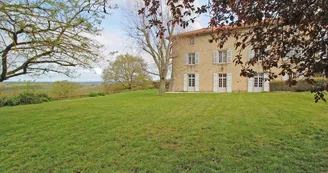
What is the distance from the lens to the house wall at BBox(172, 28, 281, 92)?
57.7 ft

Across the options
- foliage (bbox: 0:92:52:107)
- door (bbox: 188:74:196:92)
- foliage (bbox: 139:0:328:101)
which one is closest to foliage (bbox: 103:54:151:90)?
door (bbox: 188:74:196:92)

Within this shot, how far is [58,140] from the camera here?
158 inches

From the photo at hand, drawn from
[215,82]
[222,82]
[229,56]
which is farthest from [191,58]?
[222,82]

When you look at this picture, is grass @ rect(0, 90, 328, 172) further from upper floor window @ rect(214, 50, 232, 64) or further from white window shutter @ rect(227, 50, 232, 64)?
upper floor window @ rect(214, 50, 232, 64)

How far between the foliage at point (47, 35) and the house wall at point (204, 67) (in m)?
12.6

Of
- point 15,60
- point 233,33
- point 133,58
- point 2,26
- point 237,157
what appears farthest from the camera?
point 133,58

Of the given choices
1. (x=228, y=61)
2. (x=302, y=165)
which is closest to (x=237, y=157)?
(x=302, y=165)

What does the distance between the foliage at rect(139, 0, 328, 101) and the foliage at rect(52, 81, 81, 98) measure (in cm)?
1953

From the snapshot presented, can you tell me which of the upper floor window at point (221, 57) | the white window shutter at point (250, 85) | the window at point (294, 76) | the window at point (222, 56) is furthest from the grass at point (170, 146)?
the window at point (222, 56)

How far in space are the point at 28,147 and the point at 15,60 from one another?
2590 mm

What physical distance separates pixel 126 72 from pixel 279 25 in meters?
24.0

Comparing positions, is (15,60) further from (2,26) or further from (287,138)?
(287,138)

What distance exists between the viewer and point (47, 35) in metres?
4.82

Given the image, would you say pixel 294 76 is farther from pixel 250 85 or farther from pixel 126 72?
pixel 126 72
